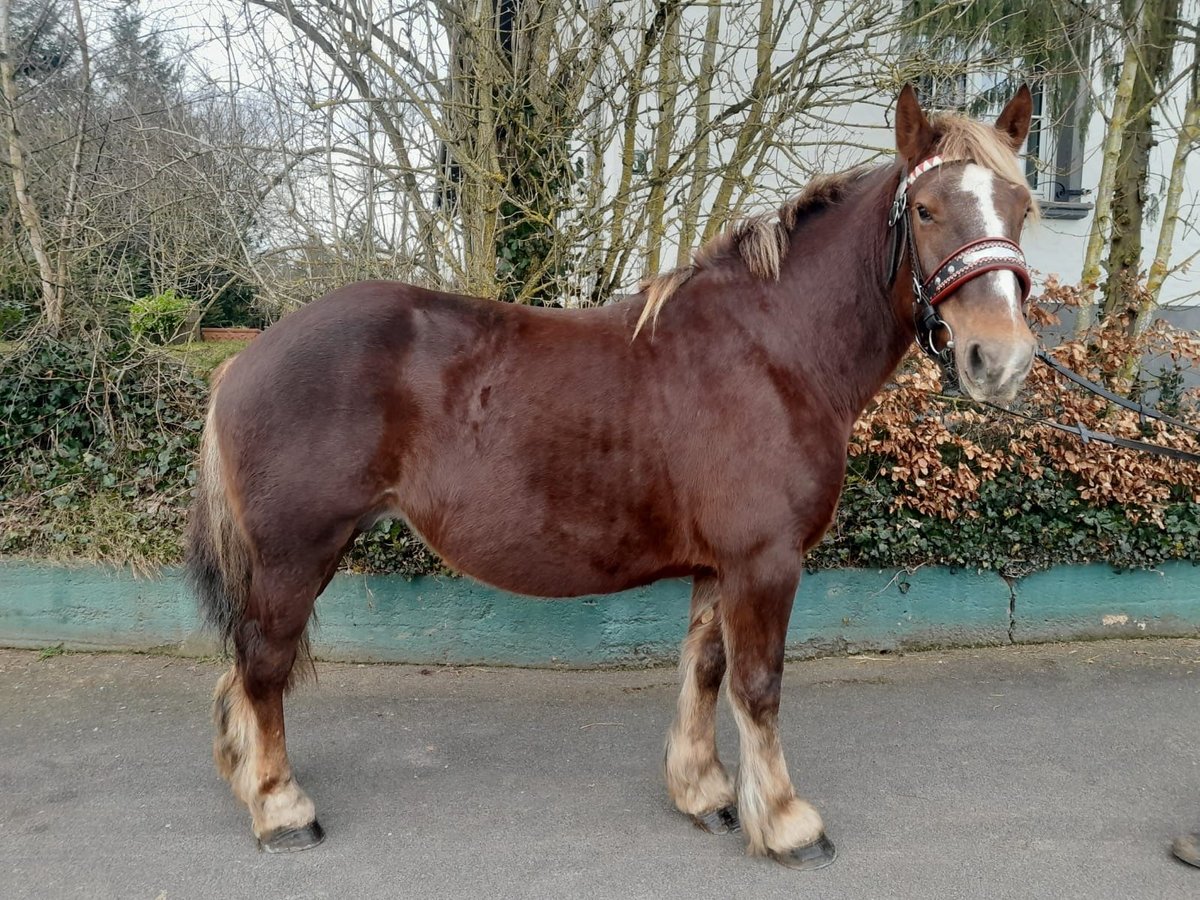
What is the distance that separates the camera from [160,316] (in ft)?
18.8

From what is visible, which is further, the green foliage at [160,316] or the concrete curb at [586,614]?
the green foliage at [160,316]

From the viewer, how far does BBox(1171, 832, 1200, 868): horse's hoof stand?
8.64ft

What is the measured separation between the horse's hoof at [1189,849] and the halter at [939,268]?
164cm

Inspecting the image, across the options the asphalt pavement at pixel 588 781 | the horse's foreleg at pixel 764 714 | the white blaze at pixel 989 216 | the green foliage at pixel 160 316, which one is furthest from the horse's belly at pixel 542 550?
the green foliage at pixel 160 316

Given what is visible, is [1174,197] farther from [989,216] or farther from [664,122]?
[989,216]

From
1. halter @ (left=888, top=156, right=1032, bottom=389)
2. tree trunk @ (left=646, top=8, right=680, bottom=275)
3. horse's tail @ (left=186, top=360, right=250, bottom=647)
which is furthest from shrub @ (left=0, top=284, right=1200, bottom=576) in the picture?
halter @ (left=888, top=156, right=1032, bottom=389)

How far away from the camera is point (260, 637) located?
2783mm

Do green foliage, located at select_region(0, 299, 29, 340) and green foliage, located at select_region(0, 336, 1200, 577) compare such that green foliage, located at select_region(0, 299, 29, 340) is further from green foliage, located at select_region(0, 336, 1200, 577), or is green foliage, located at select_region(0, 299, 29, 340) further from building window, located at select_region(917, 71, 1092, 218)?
building window, located at select_region(917, 71, 1092, 218)

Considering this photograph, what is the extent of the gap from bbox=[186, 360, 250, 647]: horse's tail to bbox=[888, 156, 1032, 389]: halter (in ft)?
7.64

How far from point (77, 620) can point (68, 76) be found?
4402mm

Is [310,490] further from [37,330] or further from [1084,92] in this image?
[1084,92]

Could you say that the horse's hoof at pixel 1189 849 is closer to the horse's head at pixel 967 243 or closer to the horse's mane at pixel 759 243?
the horse's head at pixel 967 243

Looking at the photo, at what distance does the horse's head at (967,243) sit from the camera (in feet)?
7.35

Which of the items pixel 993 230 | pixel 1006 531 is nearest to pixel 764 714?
pixel 993 230
